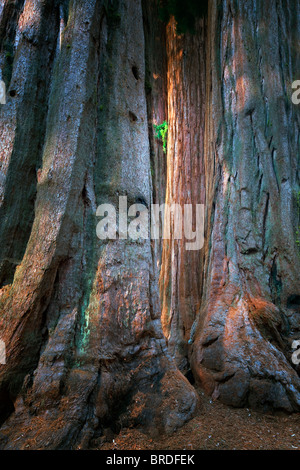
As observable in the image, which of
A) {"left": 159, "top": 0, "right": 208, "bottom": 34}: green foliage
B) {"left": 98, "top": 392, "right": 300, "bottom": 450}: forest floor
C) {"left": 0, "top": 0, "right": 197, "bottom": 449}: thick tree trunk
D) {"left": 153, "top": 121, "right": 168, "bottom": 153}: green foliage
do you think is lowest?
{"left": 98, "top": 392, "right": 300, "bottom": 450}: forest floor

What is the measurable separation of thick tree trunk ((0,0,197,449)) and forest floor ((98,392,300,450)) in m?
0.10

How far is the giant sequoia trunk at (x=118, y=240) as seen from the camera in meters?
2.01

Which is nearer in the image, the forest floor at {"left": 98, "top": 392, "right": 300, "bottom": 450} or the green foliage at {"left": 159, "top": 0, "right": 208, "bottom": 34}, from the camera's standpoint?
the forest floor at {"left": 98, "top": 392, "right": 300, "bottom": 450}

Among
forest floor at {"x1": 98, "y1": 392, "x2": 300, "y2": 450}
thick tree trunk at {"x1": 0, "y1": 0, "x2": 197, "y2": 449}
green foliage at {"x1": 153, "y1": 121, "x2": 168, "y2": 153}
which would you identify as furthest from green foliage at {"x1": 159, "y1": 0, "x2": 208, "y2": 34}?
forest floor at {"x1": 98, "y1": 392, "x2": 300, "y2": 450}

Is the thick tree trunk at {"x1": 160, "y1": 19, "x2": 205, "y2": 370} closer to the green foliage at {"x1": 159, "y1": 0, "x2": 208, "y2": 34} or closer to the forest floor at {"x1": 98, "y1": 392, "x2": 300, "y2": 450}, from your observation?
the green foliage at {"x1": 159, "y1": 0, "x2": 208, "y2": 34}

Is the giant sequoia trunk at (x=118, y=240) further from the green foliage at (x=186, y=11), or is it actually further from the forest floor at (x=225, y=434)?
the green foliage at (x=186, y=11)

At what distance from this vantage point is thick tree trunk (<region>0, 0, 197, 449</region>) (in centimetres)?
194

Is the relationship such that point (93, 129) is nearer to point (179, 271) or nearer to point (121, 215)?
point (121, 215)

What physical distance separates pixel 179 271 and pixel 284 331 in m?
1.68

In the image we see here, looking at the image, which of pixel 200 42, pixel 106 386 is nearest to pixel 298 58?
pixel 200 42

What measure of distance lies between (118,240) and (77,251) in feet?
1.05

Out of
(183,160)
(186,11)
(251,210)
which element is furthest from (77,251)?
(186,11)

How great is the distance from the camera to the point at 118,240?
2.34m

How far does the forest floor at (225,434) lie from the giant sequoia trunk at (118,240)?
0.09 meters
